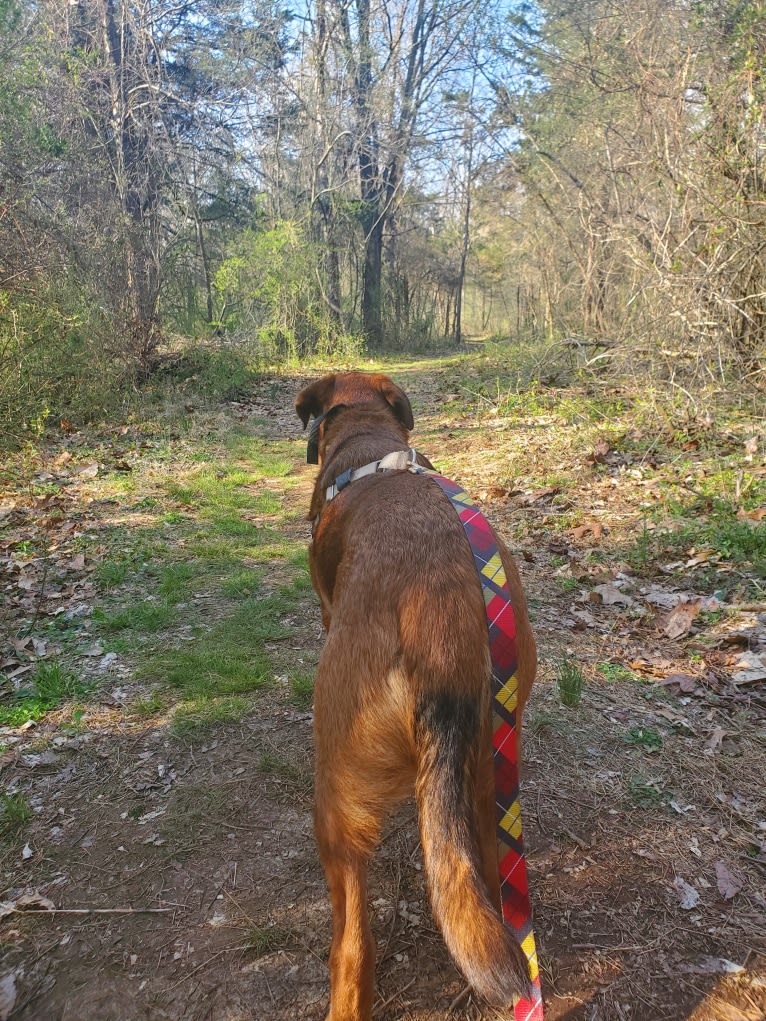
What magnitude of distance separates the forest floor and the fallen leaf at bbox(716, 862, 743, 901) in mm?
10

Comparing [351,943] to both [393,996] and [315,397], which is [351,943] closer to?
[393,996]

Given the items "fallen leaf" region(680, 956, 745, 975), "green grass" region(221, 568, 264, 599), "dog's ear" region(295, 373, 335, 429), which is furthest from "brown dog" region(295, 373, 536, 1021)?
"green grass" region(221, 568, 264, 599)

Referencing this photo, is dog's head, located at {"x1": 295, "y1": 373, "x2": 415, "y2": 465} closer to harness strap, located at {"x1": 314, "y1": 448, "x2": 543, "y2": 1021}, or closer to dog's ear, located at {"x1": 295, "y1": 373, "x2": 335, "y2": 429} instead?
dog's ear, located at {"x1": 295, "y1": 373, "x2": 335, "y2": 429}

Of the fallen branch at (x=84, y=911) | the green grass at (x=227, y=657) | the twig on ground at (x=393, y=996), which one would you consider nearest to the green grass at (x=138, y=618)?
the green grass at (x=227, y=657)

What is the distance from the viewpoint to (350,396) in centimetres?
342

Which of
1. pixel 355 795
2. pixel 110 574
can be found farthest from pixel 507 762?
pixel 110 574

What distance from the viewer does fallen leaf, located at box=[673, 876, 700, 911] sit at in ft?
6.90

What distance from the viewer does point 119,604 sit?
4.29 meters

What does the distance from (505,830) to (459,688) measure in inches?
16.6

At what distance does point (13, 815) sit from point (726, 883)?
2.71 metres

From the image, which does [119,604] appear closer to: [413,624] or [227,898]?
[227,898]

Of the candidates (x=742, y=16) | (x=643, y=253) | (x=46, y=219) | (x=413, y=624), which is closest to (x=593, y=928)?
(x=413, y=624)

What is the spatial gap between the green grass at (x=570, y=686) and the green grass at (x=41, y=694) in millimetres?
2513

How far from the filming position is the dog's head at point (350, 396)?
3378 mm
